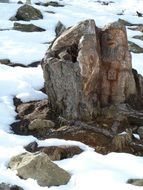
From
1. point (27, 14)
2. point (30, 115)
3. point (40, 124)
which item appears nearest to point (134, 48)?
point (27, 14)

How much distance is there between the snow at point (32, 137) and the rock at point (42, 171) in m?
0.11

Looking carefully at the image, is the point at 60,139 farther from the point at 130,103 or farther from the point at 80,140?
the point at 130,103

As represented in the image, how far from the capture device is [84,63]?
35.7 feet

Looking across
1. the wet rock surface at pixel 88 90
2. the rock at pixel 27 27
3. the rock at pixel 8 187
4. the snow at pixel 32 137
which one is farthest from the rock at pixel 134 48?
the rock at pixel 8 187

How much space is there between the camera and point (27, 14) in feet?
75.3

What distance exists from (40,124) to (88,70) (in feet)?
5.55

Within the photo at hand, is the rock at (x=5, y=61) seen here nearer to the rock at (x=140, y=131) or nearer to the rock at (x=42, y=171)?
the rock at (x=140, y=131)

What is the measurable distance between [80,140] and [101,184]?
215 centimetres

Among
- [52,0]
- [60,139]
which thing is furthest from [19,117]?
[52,0]

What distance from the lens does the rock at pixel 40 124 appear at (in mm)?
10883

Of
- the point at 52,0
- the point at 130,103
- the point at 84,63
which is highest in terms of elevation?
the point at 84,63

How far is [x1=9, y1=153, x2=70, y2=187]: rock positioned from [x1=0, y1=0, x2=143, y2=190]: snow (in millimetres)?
113

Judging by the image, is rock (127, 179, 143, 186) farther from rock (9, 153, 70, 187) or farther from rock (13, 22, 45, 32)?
rock (13, 22, 45, 32)

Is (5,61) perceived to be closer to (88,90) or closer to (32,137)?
(88,90)
